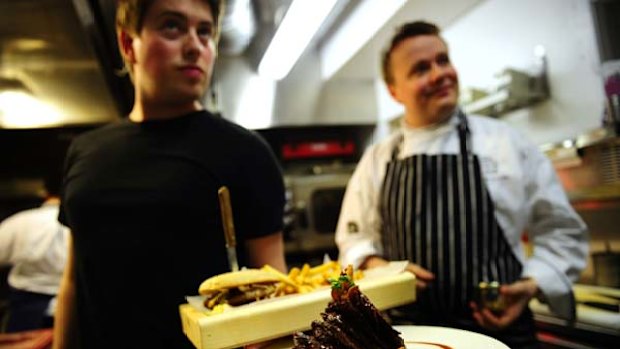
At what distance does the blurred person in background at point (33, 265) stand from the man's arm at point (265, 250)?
1.96 metres

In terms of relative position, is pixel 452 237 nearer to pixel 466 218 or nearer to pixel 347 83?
pixel 466 218

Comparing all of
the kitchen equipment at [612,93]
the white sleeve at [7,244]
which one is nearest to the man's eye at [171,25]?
the kitchen equipment at [612,93]

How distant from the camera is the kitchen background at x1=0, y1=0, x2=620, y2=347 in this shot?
105 centimetres

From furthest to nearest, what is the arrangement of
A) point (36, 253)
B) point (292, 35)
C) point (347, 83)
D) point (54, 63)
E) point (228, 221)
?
point (36, 253) → point (347, 83) → point (54, 63) → point (292, 35) → point (228, 221)

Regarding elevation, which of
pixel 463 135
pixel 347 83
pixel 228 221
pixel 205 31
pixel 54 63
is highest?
pixel 54 63

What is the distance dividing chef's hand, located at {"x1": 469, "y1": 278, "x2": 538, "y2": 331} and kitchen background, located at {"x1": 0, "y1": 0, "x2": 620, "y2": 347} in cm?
20

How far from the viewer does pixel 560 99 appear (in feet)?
4.89

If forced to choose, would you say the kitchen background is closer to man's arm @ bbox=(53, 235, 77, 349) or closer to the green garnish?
the green garnish

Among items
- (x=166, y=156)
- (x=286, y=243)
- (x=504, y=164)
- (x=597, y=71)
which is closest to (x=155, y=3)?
(x=166, y=156)

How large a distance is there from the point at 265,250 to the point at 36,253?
2.05 meters

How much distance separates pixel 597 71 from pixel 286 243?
5.83 feet

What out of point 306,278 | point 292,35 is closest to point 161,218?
point 306,278

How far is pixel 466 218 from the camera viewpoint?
93 cm

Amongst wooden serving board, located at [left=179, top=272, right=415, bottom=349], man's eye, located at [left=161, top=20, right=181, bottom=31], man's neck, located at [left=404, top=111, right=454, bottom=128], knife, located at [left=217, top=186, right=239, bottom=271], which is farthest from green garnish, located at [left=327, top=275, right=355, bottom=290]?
man's neck, located at [left=404, top=111, right=454, bottom=128]
